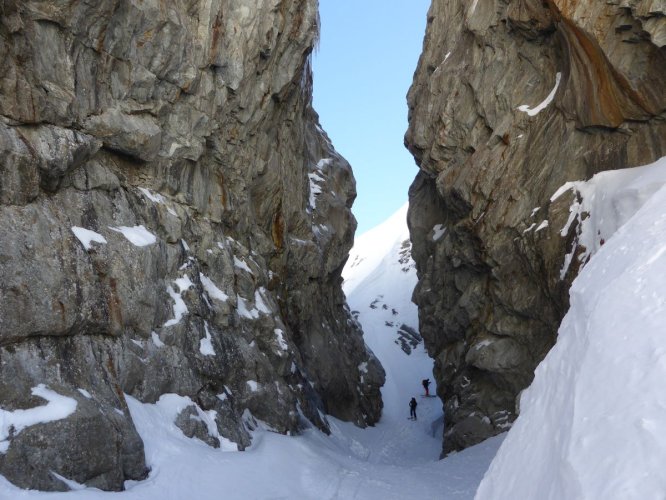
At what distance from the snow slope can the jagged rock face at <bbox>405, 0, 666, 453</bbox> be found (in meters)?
10.8

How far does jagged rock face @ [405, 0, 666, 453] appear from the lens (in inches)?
742

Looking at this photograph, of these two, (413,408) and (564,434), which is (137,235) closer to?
(564,434)

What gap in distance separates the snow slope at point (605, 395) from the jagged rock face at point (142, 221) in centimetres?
943

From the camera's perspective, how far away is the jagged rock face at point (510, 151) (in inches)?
742

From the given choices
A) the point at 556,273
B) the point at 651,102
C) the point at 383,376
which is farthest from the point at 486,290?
the point at 383,376

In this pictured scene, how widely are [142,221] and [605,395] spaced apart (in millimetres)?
15424

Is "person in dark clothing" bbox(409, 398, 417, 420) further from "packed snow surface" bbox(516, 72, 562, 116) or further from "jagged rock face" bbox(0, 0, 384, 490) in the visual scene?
"packed snow surface" bbox(516, 72, 562, 116)

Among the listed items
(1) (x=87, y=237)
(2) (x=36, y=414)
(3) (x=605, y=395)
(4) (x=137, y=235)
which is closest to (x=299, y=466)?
(4) (x=137, y=235)

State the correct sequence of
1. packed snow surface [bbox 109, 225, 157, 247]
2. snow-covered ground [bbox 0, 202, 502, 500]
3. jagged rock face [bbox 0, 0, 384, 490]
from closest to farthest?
jagged rock face [bbox 0, 0, 384, 490] < snow-covered ground [bbox 0, 202, 502, 500] < packed snow surface [bbox 109, 225, 157, 247]

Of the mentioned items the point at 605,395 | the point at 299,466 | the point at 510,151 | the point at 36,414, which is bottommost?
the point at 36,414

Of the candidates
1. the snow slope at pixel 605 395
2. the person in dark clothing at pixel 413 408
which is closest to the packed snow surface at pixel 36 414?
the snow slope at pixel 605 395

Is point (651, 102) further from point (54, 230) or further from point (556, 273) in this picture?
point (54, 230)

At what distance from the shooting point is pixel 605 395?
547 cm

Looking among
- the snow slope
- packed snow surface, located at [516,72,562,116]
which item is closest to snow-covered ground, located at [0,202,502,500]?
the snow slope
